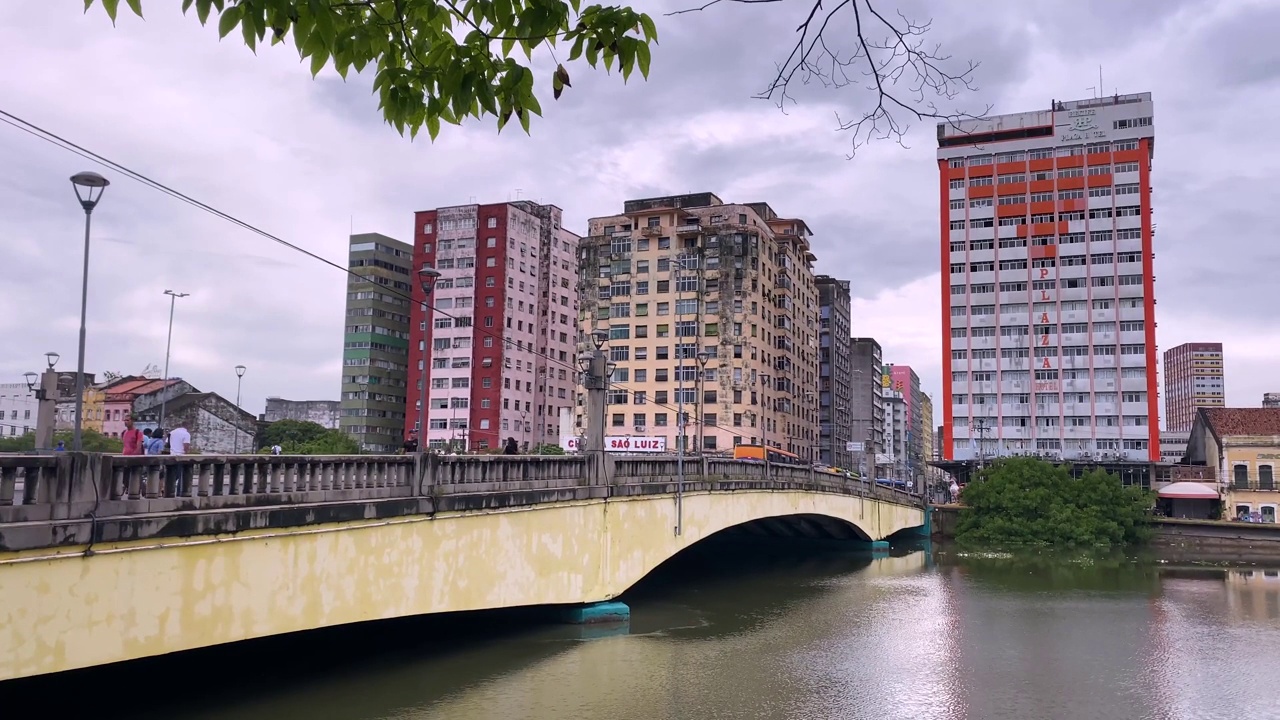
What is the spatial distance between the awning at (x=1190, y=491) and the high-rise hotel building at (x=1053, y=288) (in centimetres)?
1123

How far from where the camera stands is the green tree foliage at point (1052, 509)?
177 feet

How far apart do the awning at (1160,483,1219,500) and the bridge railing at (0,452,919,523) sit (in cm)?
4604

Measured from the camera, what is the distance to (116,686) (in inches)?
600

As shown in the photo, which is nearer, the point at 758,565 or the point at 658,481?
the point at 658,481

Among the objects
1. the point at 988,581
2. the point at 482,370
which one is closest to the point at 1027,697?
the point at 988,581

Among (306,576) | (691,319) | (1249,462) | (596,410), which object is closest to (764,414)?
(691,319)

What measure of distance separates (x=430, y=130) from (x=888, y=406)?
17895 centimetres

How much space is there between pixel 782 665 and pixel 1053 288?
63.5 meters

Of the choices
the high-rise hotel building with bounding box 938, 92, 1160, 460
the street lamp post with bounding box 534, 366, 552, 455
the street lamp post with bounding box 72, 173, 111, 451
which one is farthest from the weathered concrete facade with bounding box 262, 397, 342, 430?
the street lamp post with bounding box 72, 173, 111, 451

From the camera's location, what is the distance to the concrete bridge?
11.0 metres

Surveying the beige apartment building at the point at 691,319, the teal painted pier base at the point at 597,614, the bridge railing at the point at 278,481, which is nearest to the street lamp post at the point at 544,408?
the beige apartment building at the point at 691,319

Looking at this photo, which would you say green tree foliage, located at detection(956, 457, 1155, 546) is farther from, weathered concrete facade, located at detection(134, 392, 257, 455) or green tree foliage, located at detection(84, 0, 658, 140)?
weathered concrete facade, located at detection(134, 392, 257, 455)

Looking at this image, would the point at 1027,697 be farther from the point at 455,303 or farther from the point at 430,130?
the point at 455,303

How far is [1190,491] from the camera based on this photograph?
58281 millimetres
